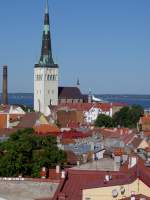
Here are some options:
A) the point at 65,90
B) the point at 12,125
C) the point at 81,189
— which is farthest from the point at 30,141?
the point at 65,90

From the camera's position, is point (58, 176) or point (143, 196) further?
point (58, 176)

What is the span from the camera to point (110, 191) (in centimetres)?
2855

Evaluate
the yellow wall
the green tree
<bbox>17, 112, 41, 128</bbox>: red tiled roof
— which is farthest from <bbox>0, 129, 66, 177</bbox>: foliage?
the green tree

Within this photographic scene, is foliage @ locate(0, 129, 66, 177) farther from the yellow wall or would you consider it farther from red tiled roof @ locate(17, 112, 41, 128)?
red tiled roof @ locate(17, 112, 41, 128)

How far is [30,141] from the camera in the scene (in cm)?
4856

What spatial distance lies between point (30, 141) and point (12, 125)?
181 ft

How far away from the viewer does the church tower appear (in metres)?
143

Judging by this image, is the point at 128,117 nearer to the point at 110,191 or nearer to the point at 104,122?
the point at 104,122

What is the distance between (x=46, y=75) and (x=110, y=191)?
117 m

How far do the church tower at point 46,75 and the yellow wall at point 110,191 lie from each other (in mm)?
112791

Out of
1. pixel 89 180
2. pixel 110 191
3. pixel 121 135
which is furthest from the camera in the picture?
pixel 121 135

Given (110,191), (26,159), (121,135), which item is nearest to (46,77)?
(121,135)

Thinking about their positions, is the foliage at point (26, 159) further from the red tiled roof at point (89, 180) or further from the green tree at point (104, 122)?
the green tree at point (104, 122)

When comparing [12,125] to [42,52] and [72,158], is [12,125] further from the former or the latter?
[72,158]
